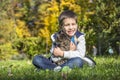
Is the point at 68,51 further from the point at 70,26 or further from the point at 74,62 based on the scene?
the point at 70,26

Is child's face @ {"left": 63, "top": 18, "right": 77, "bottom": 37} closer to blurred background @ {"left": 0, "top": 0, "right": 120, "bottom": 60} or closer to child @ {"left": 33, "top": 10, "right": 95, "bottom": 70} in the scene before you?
child @ {"left": 33, "top": 10, "right": 95, "bottom": 70}

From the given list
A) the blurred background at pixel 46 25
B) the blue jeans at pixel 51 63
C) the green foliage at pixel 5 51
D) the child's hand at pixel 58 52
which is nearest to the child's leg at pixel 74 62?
the blue jeans at pixel 51 63

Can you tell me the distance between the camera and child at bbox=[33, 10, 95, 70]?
19.2 feet

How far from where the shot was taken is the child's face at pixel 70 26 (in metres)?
6.04

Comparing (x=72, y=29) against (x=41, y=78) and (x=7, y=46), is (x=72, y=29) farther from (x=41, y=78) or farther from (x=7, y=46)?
(x=7, y=46)

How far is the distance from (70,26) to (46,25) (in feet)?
37.7

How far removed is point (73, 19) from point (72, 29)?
0.16m

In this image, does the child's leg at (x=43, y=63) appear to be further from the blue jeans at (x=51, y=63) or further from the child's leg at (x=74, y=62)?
the child's leg at (x=74, y=62)

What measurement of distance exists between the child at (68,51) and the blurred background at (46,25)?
7692 millimetres

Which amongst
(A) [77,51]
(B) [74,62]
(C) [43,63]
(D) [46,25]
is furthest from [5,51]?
(B) [74,62]

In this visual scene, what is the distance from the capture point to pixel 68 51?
5898 mm

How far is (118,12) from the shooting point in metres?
13.8

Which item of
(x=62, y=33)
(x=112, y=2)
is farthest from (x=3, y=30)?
(x=62, y=33)

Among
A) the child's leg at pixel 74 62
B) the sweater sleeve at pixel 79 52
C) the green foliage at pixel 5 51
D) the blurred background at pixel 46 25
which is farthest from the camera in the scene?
the green foliage at pixel 5 51
